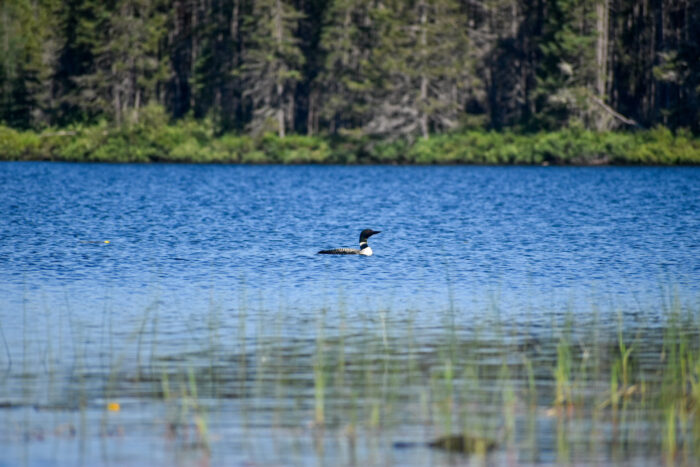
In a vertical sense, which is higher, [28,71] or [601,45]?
[601,45]

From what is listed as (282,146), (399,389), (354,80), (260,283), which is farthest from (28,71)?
(399,389)

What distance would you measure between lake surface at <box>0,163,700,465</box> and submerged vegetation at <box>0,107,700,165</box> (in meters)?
33.2

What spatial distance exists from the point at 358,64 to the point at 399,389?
83.4 meters

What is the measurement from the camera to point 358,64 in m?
92.8

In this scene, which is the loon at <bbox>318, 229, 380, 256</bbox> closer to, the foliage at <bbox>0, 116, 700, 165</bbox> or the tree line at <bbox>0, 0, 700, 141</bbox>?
the foliage at <bbox>0, 116, 700, 165</bbox>

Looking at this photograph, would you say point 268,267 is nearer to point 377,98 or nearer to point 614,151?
point 614,151

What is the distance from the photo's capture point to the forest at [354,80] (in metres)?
80.0

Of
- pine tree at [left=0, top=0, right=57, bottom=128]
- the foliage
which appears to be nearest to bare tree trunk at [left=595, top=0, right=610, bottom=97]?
the foliage

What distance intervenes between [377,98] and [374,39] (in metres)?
7.46

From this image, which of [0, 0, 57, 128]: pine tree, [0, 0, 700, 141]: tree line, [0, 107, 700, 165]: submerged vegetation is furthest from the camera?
[0, 0, 57, 128]: pine tree

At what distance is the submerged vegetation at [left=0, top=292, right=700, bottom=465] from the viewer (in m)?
9.15

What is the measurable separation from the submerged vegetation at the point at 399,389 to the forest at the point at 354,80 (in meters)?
64.8

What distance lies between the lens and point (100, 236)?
28234mm

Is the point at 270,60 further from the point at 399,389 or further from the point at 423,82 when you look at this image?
the point at 399,389
